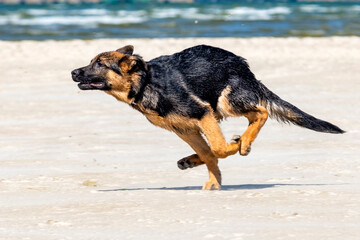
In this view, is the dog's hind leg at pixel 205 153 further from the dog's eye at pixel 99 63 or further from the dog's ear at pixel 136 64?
the dog's eye at pixel 99 63

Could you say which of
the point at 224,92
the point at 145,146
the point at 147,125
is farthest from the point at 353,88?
the point at 224,92

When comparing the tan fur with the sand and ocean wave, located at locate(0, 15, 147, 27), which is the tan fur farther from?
ocean wave, located at locate(0, 15, 147, 27)

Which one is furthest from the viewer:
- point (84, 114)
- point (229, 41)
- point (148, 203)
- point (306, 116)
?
point (229, 41)

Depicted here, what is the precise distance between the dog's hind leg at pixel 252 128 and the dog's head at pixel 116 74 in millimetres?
999

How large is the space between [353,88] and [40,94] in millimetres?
5000

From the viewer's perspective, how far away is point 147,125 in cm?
957

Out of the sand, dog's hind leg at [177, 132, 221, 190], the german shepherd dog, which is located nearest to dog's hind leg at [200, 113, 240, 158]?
the german shepherd dog

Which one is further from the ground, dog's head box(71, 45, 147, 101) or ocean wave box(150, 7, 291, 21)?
dog's head box(71, 45, 147, 101)

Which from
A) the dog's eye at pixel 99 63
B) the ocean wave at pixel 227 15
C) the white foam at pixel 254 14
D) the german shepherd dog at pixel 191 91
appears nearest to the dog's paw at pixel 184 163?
the german shepherd dog at pixel 191 91

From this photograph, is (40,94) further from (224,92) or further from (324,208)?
(324,208)

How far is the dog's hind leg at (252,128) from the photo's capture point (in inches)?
254

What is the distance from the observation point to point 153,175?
23.2ft

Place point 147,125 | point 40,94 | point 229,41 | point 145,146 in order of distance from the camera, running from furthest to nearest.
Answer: point 229,41 < point 40,94 < point 147,125 < point 145,146

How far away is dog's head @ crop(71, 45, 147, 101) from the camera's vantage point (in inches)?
244
